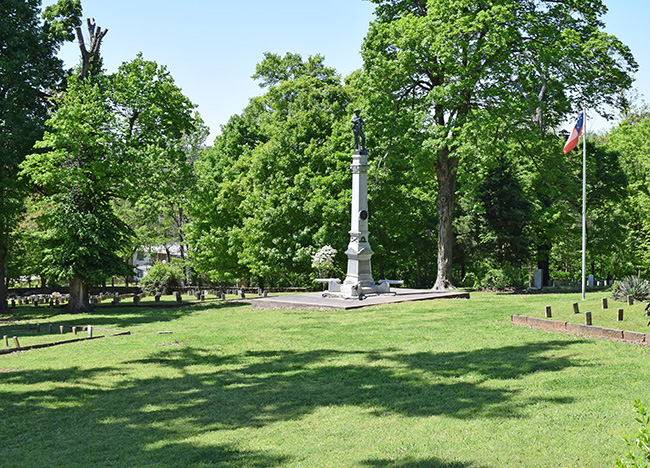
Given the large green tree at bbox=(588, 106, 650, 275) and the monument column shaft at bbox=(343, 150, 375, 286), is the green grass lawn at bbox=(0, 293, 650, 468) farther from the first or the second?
the large green tree at bbox=(588, 106, 650, 275)

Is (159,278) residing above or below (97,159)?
below

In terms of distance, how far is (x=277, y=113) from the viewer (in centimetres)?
4372

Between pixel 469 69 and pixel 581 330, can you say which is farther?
pixel 469 69

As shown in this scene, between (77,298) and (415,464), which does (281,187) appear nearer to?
(77,298)

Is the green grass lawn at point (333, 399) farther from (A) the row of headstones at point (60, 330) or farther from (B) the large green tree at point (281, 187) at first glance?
(B) the large green tree at point (281, 187)

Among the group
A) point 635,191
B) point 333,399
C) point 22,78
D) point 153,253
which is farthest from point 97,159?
point 635,191

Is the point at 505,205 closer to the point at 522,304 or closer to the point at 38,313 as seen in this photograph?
the point at 522,304

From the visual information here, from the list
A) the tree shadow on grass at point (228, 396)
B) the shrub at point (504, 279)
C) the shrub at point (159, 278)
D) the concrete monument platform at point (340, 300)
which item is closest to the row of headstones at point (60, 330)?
the tree shadow on grass at point (228, 396)

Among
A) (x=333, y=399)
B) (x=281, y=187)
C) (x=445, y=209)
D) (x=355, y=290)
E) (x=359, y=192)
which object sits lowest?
(x=333, y=399)

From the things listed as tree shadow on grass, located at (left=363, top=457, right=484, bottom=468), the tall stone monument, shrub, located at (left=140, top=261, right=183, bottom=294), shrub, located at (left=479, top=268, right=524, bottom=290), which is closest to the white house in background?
shrub, located at (left=140, top=261, right=183, bottom=294)

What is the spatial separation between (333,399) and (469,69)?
808 inches

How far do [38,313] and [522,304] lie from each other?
24356 mm

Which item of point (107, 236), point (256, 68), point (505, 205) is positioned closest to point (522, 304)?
point (505, 205)

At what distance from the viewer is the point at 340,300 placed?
23969mm
